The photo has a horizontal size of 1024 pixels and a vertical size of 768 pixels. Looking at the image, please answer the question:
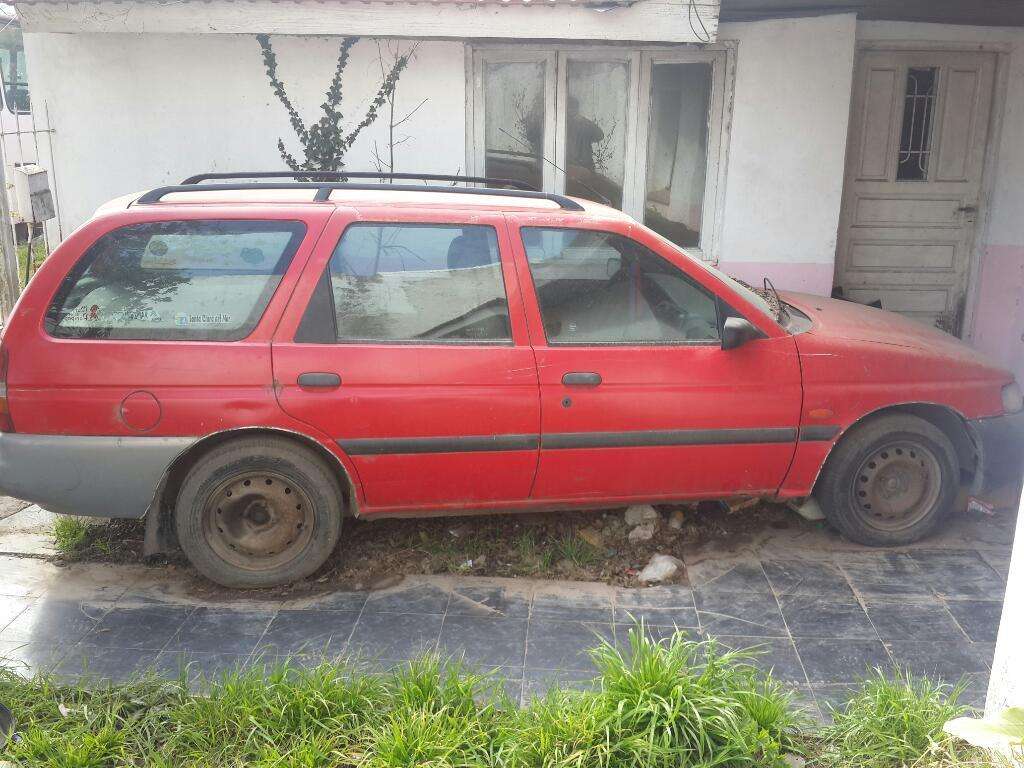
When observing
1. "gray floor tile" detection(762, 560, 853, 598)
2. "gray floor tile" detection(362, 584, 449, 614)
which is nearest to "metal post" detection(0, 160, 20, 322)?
"gray floor tile" detection(362, 584, 449, 614)

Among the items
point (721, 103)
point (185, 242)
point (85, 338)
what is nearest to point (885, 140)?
point (721, 103)

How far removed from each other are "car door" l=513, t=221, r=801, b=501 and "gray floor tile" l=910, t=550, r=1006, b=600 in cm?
104

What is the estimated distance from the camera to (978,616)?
4.47 m

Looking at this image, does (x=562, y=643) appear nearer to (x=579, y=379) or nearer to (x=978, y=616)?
(x=579, y=379)

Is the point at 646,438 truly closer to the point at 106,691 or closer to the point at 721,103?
the point at 106,691

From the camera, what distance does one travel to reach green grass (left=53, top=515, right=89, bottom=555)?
5000 millimetres

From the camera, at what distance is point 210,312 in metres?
4.38

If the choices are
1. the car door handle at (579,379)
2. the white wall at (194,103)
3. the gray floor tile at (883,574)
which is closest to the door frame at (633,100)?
the white wall at (194,103)

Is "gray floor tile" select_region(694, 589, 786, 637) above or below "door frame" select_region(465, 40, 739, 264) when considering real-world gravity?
below

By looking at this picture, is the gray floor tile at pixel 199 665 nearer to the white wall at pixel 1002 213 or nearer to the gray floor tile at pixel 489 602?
the gray floor tile at pixel 489 602

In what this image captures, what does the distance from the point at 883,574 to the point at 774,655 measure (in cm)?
107

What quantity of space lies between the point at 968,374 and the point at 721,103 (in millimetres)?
3181

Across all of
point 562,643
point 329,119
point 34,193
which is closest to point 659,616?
point 562,643

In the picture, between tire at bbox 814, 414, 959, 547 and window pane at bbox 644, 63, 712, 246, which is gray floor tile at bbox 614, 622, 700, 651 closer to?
tire at bbox 814, 414, 959, 547
